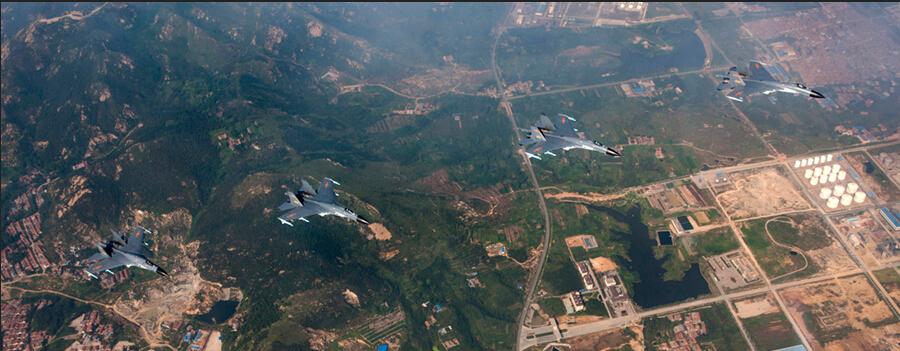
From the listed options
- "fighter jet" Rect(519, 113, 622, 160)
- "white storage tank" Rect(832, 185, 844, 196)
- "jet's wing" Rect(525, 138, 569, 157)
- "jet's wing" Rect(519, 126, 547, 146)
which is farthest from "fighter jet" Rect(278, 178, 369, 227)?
"white storage tank" Rect(832, 185, 844, 196)

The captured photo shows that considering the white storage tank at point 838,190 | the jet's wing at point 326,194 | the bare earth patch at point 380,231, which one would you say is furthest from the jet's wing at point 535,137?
the white storage tank at point 838,190

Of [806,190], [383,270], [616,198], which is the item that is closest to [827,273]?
[806,190]

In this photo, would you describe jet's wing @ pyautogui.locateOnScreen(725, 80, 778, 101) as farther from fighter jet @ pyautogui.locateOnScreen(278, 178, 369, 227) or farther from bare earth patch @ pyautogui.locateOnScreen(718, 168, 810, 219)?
fighter jet @ pyautogui.locateOnScreen(278, 178, 369, 227)

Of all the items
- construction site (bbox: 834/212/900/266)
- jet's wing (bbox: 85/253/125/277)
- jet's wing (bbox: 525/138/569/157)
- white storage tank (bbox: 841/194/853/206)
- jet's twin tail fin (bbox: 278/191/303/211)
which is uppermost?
jet's wing (bbox: 85/253/125/277)

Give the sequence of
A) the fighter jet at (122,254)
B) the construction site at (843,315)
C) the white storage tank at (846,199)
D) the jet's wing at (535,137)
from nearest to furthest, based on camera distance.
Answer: the construction site at (843,315), the fighter jet at (122,254), the jet's wing at (535,137), the white storage tank at (846,199)

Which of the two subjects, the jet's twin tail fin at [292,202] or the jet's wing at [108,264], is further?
the jet's twin tail fin at [292,202]

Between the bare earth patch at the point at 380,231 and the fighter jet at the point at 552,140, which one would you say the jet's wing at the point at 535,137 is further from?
the bare earth patch at the point at 380,231
